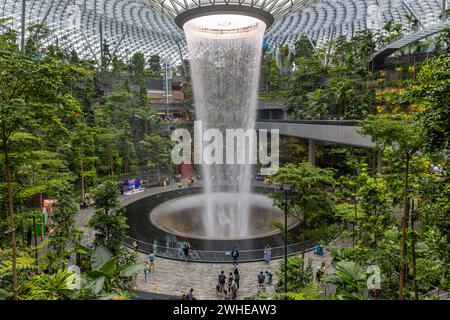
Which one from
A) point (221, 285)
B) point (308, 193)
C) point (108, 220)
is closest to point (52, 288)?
point (108, 220)

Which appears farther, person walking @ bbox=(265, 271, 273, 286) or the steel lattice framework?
the steel lattice framework

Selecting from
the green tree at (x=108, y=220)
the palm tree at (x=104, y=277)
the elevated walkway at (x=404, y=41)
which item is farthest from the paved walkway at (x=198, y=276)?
the elevated walkway at (x=404, y=41)

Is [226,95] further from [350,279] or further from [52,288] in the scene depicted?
[52,288]

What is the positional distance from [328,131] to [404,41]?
10463 mm

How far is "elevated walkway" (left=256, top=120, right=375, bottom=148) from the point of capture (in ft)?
72.7

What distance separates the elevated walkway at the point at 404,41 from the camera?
78.8 feet

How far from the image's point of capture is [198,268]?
17.8 metres

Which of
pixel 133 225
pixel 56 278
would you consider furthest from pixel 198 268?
pixel 56 278

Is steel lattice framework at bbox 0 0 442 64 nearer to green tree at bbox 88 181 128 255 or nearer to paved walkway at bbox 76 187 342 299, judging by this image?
green tree at bbox 88 181 128 255

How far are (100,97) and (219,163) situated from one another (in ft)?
61.7

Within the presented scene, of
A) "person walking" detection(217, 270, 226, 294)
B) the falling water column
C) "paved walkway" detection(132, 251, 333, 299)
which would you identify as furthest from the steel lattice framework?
"person walking" detection(217, 270, 226, 294)

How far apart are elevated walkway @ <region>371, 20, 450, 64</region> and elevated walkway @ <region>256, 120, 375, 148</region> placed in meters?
8.20
